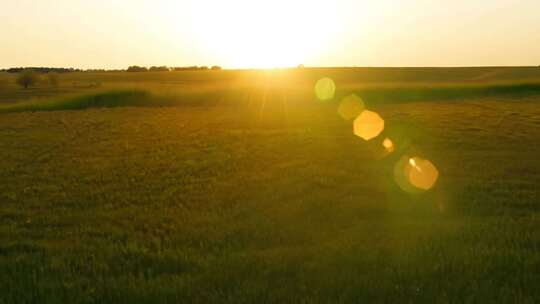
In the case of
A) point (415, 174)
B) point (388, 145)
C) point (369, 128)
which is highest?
point (369, 128)

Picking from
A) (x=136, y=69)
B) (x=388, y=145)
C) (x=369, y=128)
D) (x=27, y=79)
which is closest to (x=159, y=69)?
(x=136, y=69)

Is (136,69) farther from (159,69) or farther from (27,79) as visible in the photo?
(27,79)

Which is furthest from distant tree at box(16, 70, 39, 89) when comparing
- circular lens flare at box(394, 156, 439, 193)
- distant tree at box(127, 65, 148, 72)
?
circular lens flare at box(394, 156, 439, 193)

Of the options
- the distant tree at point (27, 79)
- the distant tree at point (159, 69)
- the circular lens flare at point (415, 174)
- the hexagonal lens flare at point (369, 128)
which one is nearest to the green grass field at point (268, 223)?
the circular lens flare at point (415, 174)

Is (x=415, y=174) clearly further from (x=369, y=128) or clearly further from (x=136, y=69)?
(x=136, y=69)

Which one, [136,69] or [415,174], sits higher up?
[136,69]

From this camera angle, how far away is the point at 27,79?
85.2 meters

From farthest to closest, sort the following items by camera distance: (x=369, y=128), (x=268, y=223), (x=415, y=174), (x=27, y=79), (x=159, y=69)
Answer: (x=159, y=69)
(x=27, y=79)
(x=369, y=128)
(x=415, y=174)
(x=268, y=223)

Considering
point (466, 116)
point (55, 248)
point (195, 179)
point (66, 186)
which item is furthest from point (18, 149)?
point (466, 116)

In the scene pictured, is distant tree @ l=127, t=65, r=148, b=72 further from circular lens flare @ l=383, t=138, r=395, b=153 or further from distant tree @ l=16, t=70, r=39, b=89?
circular lens flare @ l=383, t=138, r=395, b=153

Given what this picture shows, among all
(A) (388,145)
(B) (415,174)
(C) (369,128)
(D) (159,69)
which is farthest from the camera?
(D) (159,69)

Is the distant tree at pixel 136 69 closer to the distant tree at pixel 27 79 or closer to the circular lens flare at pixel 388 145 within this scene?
the distant tree at pixel 27 79

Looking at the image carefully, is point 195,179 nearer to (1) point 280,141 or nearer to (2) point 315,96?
(1) point 280,141

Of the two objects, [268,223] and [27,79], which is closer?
[268,223]
